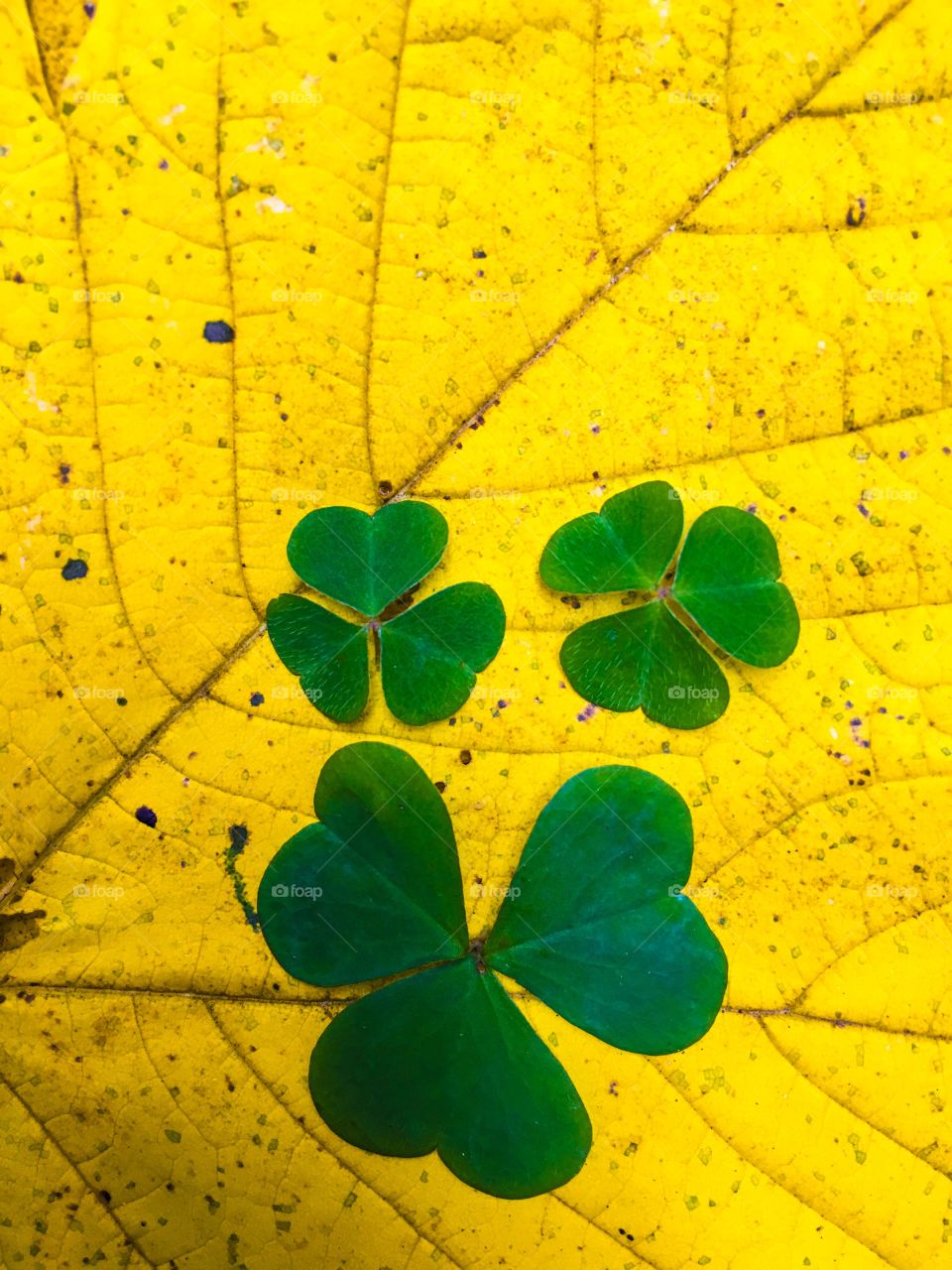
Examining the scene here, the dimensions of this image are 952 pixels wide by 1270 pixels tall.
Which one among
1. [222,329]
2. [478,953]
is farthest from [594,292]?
[478,953]

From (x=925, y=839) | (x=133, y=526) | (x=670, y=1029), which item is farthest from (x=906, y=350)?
(x=133, y=526)

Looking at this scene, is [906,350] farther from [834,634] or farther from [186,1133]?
[186,1133]

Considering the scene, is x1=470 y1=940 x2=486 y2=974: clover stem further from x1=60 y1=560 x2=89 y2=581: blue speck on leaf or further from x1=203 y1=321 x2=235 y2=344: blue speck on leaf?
x1=203 y1=321 x2=235 y2=344: blue speck on leaf

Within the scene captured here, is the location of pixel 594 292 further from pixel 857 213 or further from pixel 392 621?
pixel 392 621

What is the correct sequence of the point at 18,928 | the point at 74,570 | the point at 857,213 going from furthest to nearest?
the point at 857,213
the point at 74,570
the point at 18,928

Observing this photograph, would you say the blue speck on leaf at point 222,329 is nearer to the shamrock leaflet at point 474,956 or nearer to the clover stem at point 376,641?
the clover stem at point 376,641

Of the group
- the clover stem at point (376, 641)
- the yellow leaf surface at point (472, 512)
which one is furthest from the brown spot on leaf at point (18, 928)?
the clover stem at point (376, 641)

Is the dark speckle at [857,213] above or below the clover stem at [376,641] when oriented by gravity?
above
